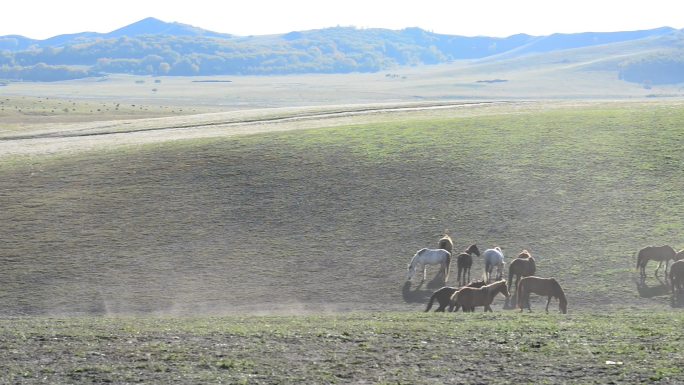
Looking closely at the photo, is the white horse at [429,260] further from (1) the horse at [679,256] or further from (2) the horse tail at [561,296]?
(1) the horse at [679,256]

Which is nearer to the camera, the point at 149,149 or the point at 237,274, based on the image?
the point at 237,274

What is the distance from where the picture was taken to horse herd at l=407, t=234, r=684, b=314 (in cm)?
2769

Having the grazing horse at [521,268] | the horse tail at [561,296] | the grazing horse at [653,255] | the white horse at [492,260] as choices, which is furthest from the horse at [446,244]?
the horse tail at [561,296]

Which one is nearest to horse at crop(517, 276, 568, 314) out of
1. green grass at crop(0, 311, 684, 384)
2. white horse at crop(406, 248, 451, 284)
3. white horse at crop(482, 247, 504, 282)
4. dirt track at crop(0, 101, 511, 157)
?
green grass at crop(0, 311, 684, 384)

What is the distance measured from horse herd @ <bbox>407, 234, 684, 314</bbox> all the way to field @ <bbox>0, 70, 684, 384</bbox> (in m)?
0.75

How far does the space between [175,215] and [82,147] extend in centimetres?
1966

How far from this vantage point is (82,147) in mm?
59250

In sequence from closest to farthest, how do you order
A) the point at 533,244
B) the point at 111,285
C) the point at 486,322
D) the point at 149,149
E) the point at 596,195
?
the point at 486,322 → the point at 111,285 → the point at 533,244 → the point at 596,195 → the point at 149,149

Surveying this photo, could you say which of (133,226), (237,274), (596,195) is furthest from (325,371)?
(596,195)

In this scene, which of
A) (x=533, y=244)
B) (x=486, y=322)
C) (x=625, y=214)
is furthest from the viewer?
(x=625, y=214)

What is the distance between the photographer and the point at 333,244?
38.2 metres

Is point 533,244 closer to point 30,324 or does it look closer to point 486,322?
point 486,322

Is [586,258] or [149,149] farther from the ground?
[149,149]

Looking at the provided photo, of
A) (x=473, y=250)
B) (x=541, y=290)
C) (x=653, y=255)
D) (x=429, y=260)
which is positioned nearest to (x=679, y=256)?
(x=653, y=255)
